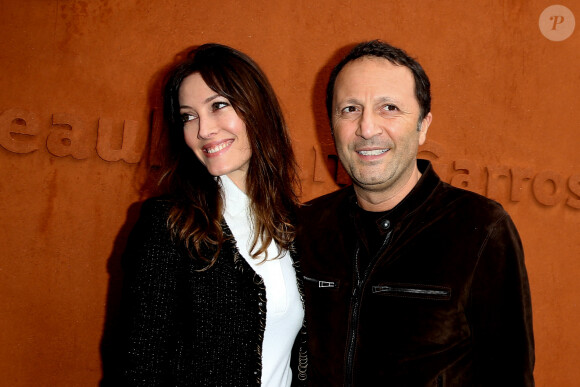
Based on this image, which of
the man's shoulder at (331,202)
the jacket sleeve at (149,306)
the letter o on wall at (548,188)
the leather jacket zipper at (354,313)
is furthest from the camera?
the letter o on wall at (548,188)

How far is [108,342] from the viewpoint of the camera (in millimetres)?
2477

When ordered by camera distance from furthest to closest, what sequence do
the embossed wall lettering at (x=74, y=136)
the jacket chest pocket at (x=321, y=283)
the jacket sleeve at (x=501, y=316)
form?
1. the embossed wall lettering at (x=74, y=136)
2. the jacket chest pocket at (x=321, y=283)
3. the jacket sleeve at (x=501, y=316)

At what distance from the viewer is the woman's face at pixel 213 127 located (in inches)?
65.7

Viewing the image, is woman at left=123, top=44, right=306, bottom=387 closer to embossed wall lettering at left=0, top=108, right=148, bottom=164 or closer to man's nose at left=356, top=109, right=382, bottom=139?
man's nose at left=356, top=109, right=382, bottom=139

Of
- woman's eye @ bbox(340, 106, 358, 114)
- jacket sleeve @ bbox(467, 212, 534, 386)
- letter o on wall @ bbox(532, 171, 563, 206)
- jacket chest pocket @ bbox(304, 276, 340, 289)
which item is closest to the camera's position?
jacket sleeve @ bbox(467, 212, 534, 386)

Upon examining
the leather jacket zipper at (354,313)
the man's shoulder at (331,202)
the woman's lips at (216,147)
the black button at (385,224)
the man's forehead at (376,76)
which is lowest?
the leather jacket zipper at (354,313)

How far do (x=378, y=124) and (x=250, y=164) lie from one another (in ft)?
1.81

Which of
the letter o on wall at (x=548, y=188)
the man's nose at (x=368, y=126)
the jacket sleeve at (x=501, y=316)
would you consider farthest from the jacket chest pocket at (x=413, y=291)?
the letter o on wall at (x=548, y=188)

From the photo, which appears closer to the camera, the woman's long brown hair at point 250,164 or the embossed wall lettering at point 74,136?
the woman's long brown hair at point 250,164

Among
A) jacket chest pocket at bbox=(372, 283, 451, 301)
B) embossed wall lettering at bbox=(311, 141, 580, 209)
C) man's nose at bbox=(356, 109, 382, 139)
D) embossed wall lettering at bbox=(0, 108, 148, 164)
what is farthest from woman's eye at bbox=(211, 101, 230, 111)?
embossed wall lettering at bbox=(311, 141, 580, 209)

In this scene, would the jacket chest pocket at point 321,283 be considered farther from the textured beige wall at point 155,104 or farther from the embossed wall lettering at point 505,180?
the embossed wall lettering at point 505,180

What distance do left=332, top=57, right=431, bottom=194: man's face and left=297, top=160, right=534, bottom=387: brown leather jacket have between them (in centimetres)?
14

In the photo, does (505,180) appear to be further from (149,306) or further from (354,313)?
(149,306)

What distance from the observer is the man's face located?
177cm
